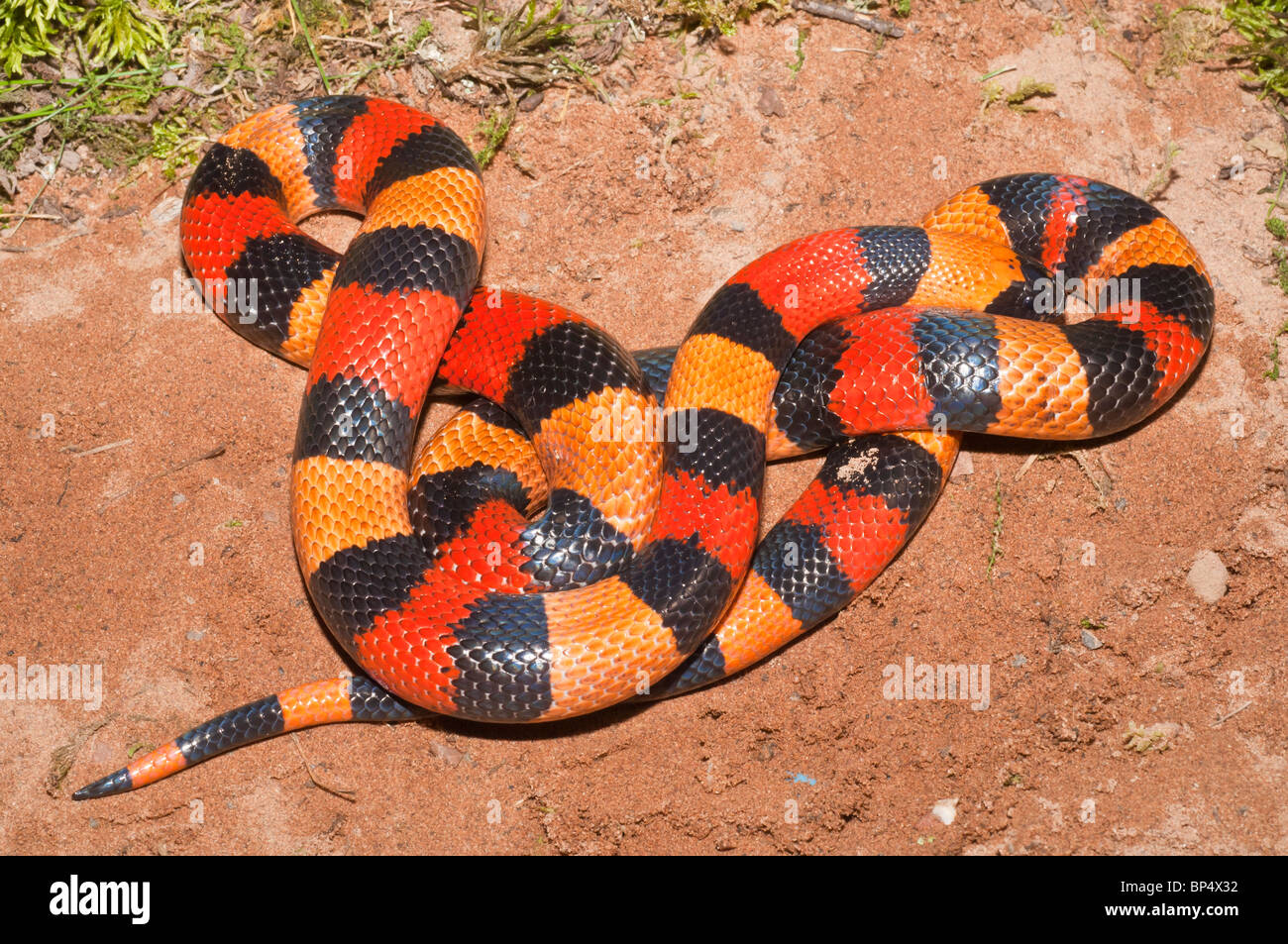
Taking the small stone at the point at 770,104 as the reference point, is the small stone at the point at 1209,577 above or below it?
below

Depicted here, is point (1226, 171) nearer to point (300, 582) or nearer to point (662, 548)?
point (662, 548)

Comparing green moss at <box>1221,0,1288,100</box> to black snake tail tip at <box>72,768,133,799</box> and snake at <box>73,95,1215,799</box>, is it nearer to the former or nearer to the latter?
snake at <box>73,95,1215,799</box>

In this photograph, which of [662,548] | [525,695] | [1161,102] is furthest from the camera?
[1161,102]

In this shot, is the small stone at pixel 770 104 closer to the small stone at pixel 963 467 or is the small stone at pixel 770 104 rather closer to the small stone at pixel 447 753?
the small stone at pixel 963 467

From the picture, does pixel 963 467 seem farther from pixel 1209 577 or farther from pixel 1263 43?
pixel 1263 43

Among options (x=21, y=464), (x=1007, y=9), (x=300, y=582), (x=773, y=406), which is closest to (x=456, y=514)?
(x=300, y=582)

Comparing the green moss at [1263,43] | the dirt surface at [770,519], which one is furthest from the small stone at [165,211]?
the green moss at [1263,43]
